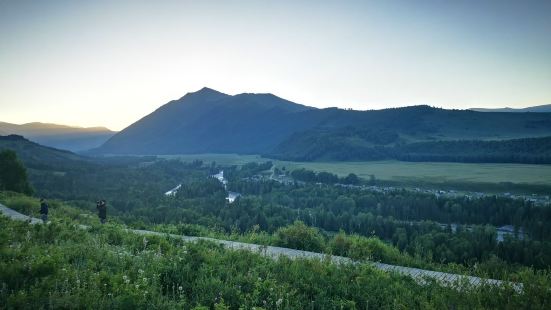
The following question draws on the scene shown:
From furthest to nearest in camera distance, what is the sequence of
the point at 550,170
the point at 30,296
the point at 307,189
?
the point at 550,170 → the point at 307,189 → the point at 30,296

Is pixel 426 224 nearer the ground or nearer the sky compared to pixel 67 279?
nearer the ground

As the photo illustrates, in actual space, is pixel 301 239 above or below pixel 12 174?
below

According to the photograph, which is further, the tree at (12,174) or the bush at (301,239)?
the tree at (12,174)

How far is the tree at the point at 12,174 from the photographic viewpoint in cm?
5962

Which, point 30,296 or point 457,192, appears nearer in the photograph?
point 30,296

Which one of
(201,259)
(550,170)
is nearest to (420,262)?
(201,259)

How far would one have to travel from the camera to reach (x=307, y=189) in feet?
505

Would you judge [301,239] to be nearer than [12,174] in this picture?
Yes

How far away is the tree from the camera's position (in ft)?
196

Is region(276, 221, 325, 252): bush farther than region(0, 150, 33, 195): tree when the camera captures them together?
No

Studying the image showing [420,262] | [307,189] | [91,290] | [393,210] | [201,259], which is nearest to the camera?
[91,290]

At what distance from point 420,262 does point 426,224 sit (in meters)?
80.1

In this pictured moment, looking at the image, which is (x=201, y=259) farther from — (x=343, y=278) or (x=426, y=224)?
A: (x=426, y=224)

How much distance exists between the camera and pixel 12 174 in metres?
61.0
